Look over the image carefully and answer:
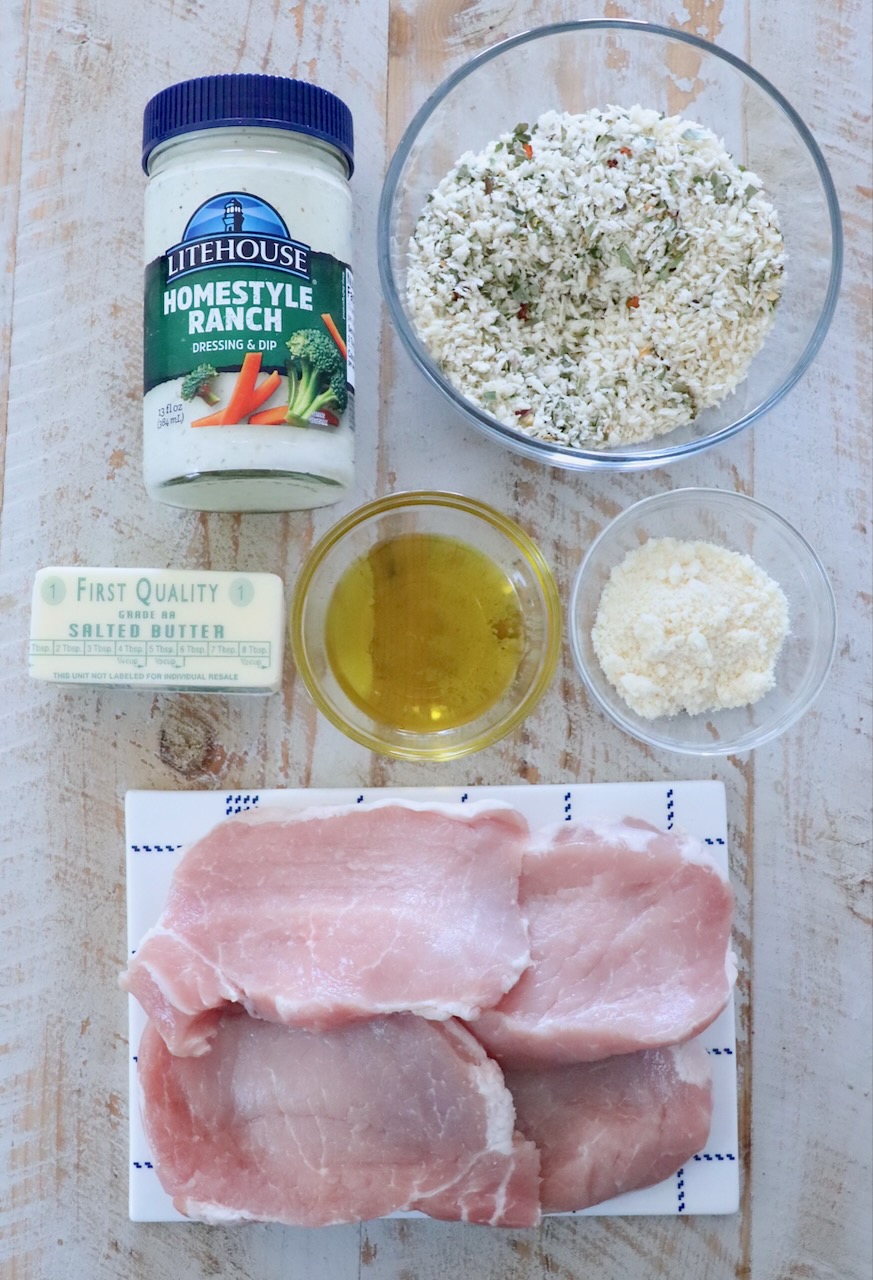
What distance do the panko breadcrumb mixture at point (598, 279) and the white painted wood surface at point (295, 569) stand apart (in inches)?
5.2

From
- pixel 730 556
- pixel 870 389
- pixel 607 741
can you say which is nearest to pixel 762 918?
pixel 607 741

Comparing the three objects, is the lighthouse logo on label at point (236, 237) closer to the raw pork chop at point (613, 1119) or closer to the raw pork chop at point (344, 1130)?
the raw pork chop at point (344, 1130)

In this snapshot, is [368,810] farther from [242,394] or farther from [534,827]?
[242,394]

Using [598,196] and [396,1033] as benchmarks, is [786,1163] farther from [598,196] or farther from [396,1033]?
[598,196]

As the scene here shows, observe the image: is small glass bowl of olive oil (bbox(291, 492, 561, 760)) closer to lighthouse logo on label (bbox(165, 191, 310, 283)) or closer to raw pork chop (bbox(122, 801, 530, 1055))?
raw pork chop (bbox(122, 801, 530, 1055))

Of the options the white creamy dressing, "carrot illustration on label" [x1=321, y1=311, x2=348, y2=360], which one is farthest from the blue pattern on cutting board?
"carrot illustration on label" [x1=321, y1=311, x2=348, y2=360]

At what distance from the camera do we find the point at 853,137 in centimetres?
129

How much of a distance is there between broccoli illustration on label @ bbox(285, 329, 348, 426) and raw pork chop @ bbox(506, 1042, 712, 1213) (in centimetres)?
81

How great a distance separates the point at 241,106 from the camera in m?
1.04

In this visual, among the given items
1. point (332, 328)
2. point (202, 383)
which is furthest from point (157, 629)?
point (332, 328)

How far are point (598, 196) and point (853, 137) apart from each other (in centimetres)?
42

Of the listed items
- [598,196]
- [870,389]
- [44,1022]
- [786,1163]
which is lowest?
[786,1163]

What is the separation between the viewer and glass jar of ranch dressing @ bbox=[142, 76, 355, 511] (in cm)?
105

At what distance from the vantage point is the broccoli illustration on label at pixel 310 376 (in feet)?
3.50
